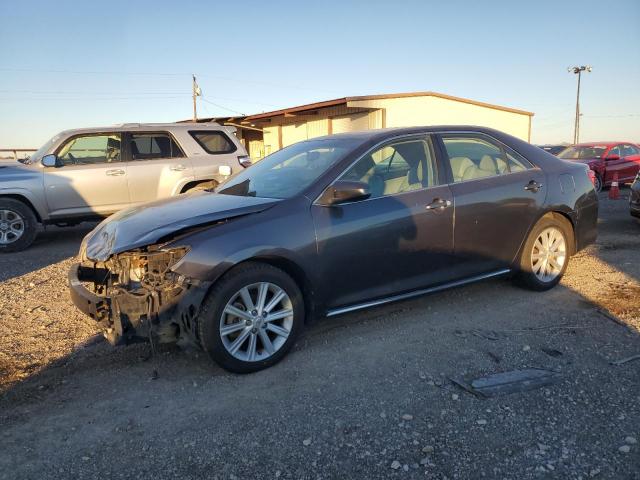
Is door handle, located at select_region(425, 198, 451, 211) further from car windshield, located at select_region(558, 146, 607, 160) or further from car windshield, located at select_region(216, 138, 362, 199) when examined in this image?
car windshield, located at select_region(558, 146, 607, 160)

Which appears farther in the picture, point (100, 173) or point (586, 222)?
point (100, 173)

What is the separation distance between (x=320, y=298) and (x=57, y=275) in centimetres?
401

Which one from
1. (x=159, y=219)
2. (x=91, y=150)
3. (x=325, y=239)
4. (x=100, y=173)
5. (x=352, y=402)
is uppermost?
(x=91, y=150)

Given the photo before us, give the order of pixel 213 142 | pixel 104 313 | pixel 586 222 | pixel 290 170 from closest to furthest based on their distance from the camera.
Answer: pixel 104 313, pixel 290 170, pixel 586 222, pixel 213 142

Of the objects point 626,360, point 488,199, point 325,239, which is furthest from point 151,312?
point 626,360

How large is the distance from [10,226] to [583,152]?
15241 millimetres

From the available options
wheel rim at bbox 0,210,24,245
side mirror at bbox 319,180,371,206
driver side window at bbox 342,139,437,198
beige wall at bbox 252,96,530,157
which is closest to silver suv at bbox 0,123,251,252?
wheel rim at bbox 0,210,24,245

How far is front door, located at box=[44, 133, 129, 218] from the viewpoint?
7633 mm

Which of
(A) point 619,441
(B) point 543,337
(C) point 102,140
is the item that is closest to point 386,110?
(C) point 102,140

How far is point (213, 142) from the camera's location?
8.46 m

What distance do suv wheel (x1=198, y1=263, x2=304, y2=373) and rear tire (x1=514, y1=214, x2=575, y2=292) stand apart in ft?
8.04

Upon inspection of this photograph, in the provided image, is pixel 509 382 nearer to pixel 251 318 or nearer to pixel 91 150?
pixel 251 318

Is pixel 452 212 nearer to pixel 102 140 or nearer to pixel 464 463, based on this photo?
pixel 464 463

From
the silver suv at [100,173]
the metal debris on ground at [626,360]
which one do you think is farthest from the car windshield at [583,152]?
the metal debris on ground at [626,360]
